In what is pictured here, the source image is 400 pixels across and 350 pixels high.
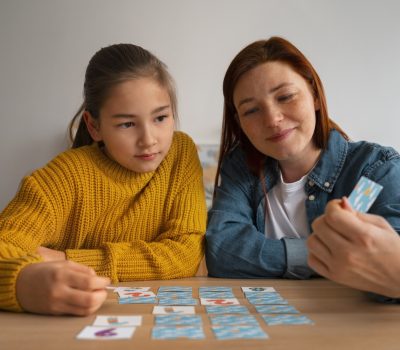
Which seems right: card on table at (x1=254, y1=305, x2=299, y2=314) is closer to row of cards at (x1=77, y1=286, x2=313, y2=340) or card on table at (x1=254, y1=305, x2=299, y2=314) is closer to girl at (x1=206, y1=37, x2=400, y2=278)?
row of cards at (x1=77, y1=286, x2=313, y2=340)

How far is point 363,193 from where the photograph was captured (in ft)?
2.68

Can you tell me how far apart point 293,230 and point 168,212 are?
38cm

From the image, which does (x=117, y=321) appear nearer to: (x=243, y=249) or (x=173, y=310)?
(x=173, y=310)

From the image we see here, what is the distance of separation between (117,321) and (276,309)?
283mm

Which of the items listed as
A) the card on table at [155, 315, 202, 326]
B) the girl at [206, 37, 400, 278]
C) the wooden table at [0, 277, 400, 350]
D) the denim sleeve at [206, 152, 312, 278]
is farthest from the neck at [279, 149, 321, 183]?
the card on table at [155, 315, 202, 326]

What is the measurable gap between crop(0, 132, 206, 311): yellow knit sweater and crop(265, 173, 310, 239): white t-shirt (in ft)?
0.71

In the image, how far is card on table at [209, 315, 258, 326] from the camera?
0.73 metres

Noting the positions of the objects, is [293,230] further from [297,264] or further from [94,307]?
[94,307]

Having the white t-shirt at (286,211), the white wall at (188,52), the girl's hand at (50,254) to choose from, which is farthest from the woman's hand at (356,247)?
the white wall at (188,52)

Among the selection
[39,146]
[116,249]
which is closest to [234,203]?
[116,249]

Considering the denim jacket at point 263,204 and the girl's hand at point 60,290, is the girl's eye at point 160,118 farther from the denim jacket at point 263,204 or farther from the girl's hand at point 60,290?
the girl's hand at point 60,290

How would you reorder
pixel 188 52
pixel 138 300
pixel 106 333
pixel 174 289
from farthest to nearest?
pixel 188 52 < pixel 174 289 < pixel 138 300 < pixel 106 333

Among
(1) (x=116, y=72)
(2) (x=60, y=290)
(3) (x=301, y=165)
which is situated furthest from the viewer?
(3) (x=301, y=165)

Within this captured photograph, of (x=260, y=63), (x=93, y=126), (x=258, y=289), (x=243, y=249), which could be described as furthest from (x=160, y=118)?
(x=258, y=289)
